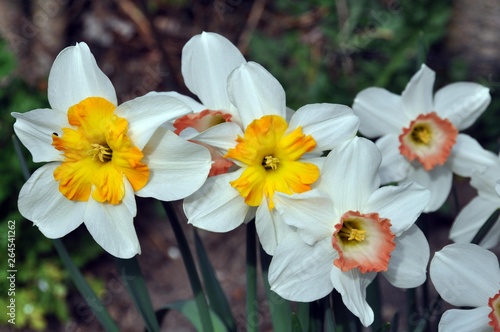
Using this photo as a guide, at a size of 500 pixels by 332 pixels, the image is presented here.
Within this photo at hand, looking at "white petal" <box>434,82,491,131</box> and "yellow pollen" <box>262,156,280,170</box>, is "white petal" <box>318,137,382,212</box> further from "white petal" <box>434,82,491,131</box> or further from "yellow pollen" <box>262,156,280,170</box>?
"white petal" <box>434,82,491,131</box>

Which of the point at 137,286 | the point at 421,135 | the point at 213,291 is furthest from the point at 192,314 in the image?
the point at 421,135

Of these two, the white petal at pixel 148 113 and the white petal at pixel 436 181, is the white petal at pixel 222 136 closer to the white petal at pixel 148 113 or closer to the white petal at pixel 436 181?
the white petal at pixel 148 113

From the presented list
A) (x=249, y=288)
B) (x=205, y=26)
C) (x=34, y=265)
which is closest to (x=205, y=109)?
(x=249, y=288)

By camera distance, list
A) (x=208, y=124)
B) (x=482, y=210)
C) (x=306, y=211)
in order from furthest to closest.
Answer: (x=482, y=210)
(x=208, y=124)
(x=306, y=211)

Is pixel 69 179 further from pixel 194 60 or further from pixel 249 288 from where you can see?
pixel 249 288

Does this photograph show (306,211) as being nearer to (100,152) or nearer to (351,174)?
(351,174)

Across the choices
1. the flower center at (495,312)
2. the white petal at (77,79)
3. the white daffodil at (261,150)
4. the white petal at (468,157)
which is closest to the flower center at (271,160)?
the white daffodil at (261,150)
